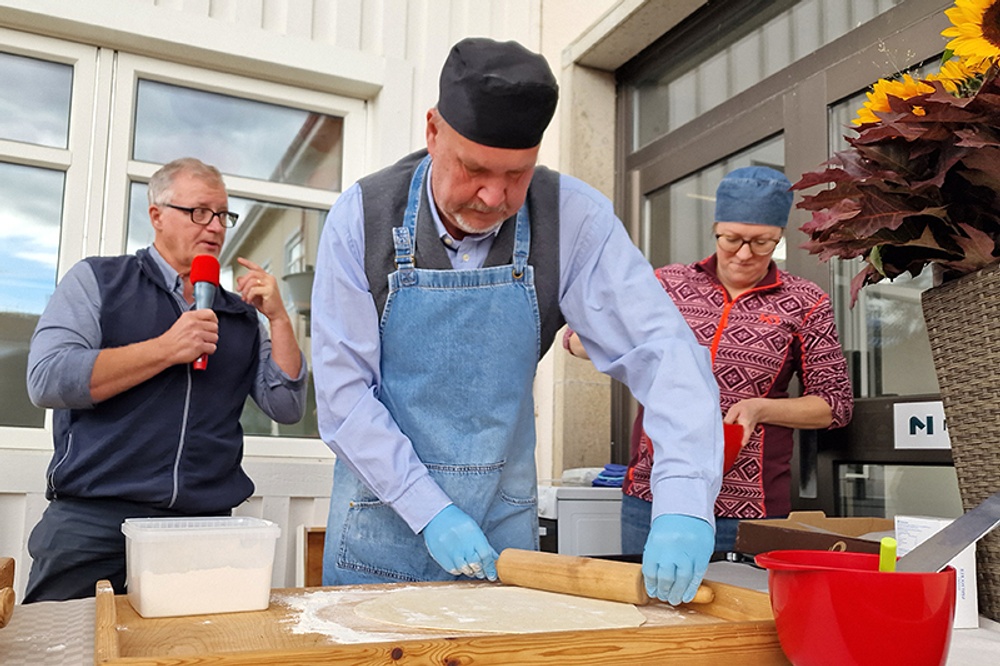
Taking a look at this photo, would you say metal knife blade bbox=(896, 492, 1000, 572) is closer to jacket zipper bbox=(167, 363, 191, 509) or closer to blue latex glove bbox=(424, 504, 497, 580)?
blue latex glove bbox=(424, 504, 497, 580)

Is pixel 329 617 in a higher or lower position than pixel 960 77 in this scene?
lower

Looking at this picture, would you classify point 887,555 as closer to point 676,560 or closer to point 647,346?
point 676,560

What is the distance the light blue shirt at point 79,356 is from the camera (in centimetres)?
191

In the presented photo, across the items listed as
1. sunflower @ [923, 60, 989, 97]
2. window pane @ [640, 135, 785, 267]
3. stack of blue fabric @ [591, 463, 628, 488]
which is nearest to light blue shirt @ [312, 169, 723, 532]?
sunflower @ [923, 60, 989, 97]

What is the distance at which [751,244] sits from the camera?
199 centimetres

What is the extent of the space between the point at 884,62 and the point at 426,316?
150cm

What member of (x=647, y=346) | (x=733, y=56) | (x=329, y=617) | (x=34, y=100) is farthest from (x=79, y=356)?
(x=733, y=56)

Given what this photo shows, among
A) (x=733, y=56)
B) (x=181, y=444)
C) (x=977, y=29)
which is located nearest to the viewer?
(x=977, y=29)

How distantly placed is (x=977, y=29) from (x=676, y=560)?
0.70 metres

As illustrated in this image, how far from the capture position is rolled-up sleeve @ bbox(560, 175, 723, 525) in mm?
1188

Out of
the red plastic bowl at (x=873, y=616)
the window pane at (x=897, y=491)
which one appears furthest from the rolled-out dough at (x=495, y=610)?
the window pane at (x=897, y=491)

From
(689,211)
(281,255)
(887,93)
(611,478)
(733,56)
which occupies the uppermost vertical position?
(733,56)

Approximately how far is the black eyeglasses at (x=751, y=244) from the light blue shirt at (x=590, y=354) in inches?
25.5

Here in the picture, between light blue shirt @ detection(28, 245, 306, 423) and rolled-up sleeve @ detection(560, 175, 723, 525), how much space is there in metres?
1.03
